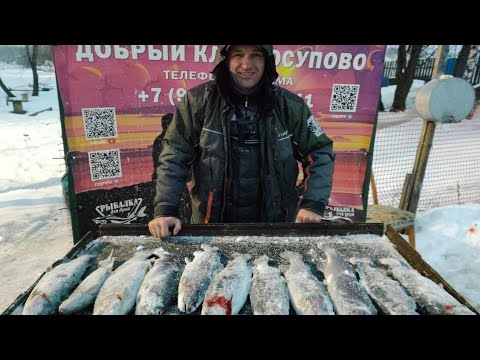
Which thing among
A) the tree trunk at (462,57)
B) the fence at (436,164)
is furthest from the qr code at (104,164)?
the tree trunk at (462,57)

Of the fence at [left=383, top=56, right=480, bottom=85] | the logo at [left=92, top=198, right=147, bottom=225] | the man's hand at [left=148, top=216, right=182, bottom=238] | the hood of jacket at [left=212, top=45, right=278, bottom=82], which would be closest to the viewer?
the man's hand at [left=148, top=216, right=182, bottom=238]

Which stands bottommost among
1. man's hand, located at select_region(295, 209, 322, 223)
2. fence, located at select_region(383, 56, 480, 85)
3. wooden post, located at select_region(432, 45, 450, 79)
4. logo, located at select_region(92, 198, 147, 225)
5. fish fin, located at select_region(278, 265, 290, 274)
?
logo, located at select_region(92, 198, 147, 225)

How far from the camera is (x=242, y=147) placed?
115 inches

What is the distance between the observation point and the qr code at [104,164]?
14.9ft

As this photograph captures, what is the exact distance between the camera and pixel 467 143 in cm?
1081

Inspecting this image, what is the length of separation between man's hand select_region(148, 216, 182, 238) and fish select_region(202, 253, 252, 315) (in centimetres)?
60

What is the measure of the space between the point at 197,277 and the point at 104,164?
2999 millimetres

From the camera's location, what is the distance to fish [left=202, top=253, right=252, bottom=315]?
1.97 metres

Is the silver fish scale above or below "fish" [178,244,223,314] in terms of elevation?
below

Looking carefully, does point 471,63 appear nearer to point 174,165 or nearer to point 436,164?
point 436,164

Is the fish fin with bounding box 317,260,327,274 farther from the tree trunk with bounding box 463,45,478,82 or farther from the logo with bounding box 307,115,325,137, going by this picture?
the tree trunk with bounding box 463,45,478,82

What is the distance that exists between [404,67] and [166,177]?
17403mm

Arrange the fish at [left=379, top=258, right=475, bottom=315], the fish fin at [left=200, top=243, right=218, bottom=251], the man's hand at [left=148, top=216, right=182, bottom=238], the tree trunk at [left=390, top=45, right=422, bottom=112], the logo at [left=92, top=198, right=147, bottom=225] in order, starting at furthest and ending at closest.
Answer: the tree trunk at [left=390, top=45, right=422, bottom=112] < the logo at [left=92, top=198, right=147, bottom=225] < the man's hand at [left=148, top=216, right=182, bottom=238] < the fish fin at [left=200, top=243, right=218, bottom=251] < the fish at [left=379, top=258, right=475, bottom=315]

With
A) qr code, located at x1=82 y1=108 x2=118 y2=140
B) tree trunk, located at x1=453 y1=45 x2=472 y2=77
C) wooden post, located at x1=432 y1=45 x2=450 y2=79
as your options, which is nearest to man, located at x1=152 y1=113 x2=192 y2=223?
qr code, located at x1=82 y1=108 x2=118 y2=140
